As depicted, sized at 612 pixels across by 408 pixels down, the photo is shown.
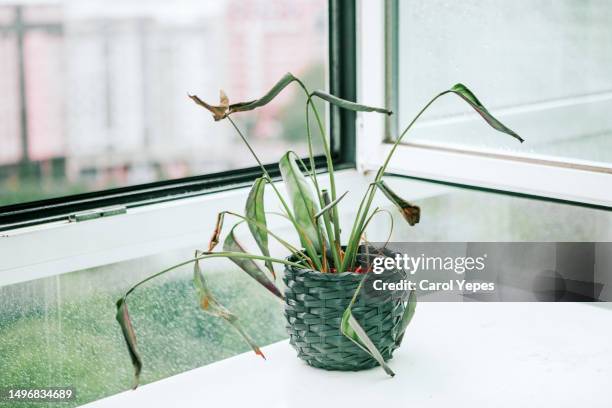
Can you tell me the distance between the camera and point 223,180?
5.12 ft

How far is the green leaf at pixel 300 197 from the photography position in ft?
4.13

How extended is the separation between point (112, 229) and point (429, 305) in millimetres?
636

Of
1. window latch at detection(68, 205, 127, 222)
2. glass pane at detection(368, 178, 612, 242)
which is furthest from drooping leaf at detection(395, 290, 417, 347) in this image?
window latch at detection(68, 205, 127, 222)

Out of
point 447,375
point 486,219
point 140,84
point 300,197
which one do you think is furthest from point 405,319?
point 140,84

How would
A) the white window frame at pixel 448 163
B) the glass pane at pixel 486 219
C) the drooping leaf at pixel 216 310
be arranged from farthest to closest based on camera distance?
1. the glass pane at pixel 486 219
2. the white window frame at pixel 448 163
3. the drooping leaf at pixel 216 310

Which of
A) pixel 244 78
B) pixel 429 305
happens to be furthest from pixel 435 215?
pixel 244 78

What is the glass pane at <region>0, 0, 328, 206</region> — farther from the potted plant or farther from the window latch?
the potted plant

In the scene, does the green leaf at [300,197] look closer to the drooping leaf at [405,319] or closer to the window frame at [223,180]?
the drooping leaf at [405,319]

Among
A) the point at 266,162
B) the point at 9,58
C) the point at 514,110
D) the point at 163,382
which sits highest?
the point at 9,58

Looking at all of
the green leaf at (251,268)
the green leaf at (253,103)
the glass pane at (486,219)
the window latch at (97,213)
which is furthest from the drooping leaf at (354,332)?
the glass pane at (486,219)

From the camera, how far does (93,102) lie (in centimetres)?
139

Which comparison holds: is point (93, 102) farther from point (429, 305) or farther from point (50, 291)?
point (429, 305)

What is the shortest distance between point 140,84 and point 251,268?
432 mm

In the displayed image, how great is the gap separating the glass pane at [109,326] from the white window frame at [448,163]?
39cm
